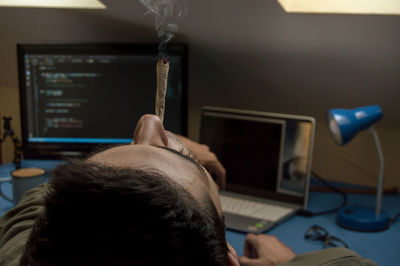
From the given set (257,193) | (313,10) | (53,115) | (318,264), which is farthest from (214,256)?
(53,115)

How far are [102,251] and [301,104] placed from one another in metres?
1.19

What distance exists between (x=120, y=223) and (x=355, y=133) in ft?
2.83

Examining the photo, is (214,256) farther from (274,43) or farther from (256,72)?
(256,72)

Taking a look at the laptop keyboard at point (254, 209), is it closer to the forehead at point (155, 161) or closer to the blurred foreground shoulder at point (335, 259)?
the blurred foreground shoulder at point (335, 259)

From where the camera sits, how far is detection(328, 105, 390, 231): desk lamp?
1.03 metres

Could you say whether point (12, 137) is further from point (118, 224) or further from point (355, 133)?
point (118, 224)

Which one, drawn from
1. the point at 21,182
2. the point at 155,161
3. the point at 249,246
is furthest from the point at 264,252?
the point at 21,182

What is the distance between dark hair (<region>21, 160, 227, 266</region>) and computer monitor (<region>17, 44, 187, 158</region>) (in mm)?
997

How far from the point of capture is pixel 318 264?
26.7 inches

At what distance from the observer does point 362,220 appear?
3.47ft

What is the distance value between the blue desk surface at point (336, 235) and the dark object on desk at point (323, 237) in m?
0.01

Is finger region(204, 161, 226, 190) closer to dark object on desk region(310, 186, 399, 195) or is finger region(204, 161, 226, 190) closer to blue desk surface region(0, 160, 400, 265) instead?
blue desk surface region(0, 160, 400, 265)

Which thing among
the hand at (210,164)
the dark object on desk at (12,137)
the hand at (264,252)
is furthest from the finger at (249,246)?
the dark object on desk at (12,137)

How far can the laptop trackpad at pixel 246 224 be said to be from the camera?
1.02m
